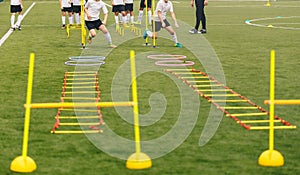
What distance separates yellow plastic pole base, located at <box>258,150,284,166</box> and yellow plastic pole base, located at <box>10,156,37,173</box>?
2674 mm

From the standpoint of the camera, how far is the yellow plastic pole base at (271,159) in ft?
26.7

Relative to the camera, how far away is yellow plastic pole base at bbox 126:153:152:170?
8055 mm

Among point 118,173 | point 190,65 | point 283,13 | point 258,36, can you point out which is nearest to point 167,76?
point 190,65

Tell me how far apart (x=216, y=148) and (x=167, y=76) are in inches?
276

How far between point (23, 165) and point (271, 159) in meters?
2.87

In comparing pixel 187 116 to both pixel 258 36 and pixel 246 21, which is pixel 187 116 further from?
pixel 246 21

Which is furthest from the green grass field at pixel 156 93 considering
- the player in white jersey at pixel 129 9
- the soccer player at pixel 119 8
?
the player in white jersey at pixel 129 9

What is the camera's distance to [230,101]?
1265cm

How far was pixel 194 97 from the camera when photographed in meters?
13.2

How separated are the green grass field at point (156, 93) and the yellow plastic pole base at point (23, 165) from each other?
0.10 metres

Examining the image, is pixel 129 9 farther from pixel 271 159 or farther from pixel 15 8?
pixel 271 159

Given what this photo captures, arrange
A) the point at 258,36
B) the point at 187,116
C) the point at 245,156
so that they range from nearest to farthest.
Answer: the point at 245,156 < the point at 187,116 < the point at 258,36

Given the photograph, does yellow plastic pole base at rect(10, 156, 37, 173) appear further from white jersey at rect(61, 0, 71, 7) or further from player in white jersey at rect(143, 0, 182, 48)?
white jersey at rect(61, 0, 71, 7)

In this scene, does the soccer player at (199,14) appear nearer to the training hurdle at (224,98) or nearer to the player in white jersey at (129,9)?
the player in white jersey at (129,9)
